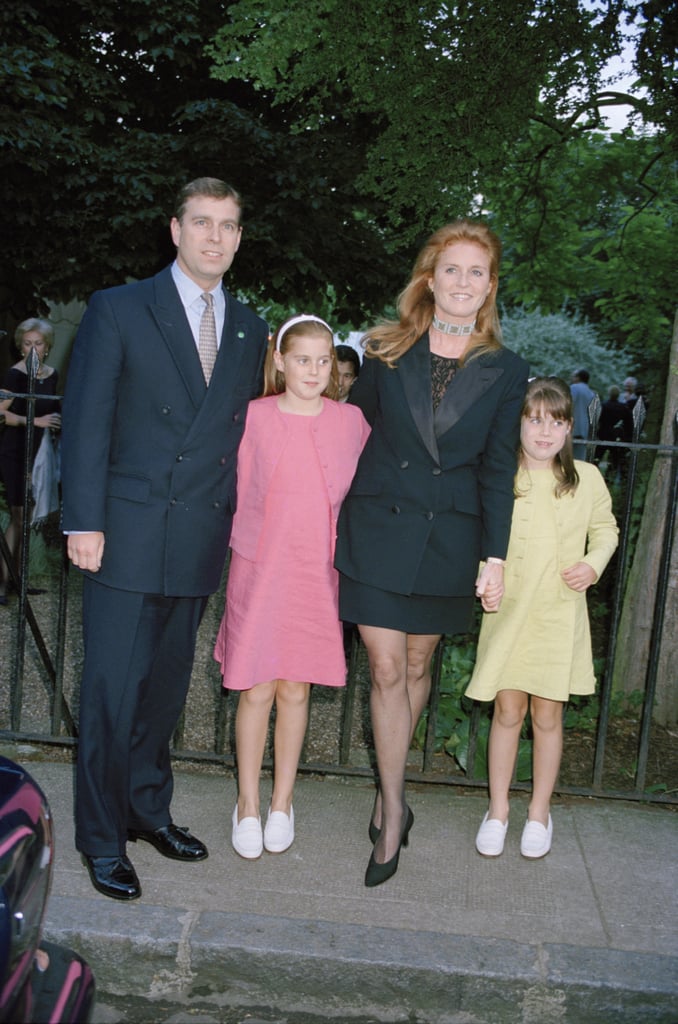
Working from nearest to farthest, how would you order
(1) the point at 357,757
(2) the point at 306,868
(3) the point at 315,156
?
(2) the point at 306,868 → (1) the point at 357,757 → (3) the point at 315,156

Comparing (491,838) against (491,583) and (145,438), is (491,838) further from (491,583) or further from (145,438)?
(145,438)

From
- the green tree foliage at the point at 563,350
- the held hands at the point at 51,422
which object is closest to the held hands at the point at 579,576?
the held hands at the point at 51,422

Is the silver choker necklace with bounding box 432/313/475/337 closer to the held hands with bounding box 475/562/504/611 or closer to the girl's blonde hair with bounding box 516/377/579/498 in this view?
the girl's blonde hair with bounding box 516/377/579/498

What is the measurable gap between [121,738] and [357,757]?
2160mm

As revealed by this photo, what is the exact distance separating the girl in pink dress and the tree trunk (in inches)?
89.2

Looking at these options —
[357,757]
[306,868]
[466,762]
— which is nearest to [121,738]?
[306,868]

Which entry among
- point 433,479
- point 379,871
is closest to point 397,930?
point 379,871

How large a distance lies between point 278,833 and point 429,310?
6.32 feet

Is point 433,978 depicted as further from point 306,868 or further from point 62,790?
point 62,790

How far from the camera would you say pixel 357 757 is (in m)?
5.46

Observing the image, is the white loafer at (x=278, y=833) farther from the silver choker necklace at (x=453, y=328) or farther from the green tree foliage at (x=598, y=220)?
the green tree foliage at (x=598, y=220)

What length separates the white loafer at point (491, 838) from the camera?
389 cm

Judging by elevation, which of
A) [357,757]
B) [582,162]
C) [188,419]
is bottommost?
[357,757]

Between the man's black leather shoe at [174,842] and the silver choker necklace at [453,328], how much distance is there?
1.98 metres
